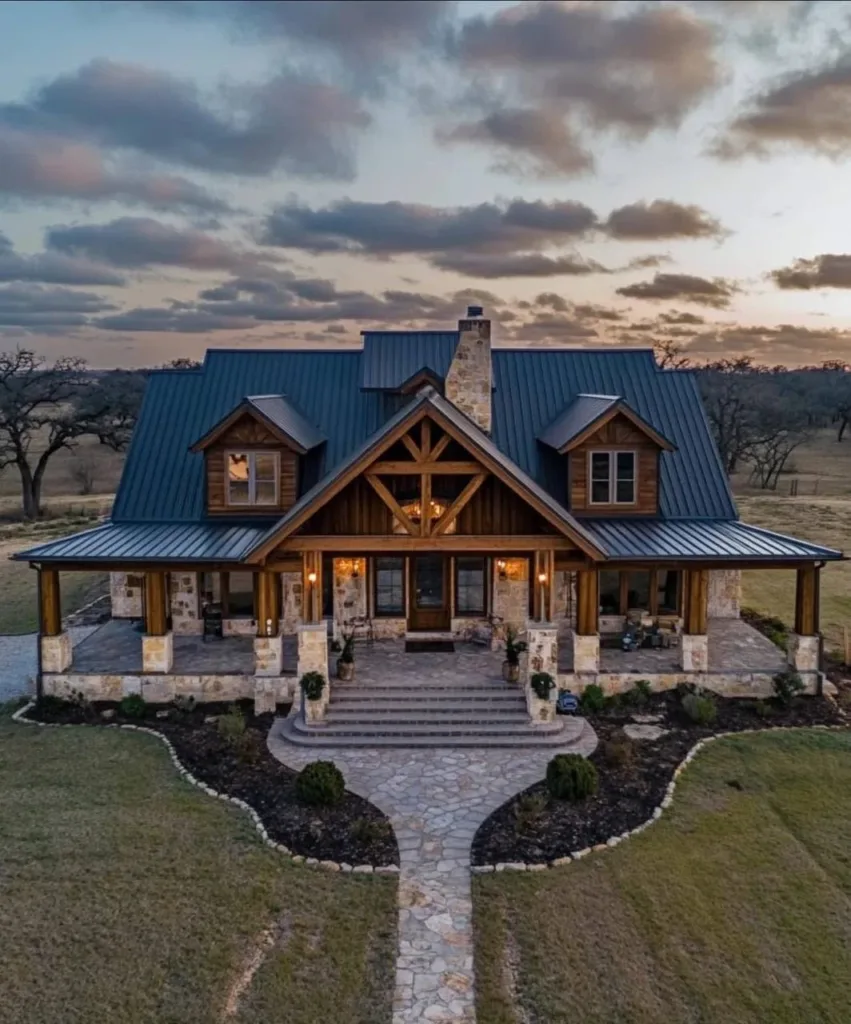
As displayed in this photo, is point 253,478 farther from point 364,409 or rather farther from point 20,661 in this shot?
point 20,661

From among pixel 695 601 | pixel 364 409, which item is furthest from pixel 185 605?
pixel 695 601

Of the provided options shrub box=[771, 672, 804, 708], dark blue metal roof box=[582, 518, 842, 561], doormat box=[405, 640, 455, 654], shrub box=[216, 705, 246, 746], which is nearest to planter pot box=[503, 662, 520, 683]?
doormat box=[405, 640, 455, 654]

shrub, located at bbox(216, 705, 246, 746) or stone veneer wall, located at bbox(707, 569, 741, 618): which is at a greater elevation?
stone veneer wall, located at bbox(707, 569, 741, 618)

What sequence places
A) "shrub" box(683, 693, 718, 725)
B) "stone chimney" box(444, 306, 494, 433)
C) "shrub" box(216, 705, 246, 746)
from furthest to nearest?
"stone chimney" box(444, 306, 494, 433) → "shrub" box(683, 693, 718, 725) → "shrub" box(216, 705, 246, 746)

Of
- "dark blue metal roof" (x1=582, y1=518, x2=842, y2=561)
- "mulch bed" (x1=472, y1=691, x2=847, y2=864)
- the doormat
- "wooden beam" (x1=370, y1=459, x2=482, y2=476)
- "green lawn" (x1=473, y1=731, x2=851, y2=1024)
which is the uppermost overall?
"wooden beam" (x1=370, y1=459, x2=482, y2=476)

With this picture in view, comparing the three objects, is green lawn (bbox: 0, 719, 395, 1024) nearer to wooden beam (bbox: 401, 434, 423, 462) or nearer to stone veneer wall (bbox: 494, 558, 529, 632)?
wooden beam (bbox: 401, 434, 423, 462)

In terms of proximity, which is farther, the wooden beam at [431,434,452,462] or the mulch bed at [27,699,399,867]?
the wooden beam at [431,434,452,462]

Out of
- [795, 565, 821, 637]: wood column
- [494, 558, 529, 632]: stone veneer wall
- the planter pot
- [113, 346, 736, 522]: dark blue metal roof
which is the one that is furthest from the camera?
[113, 346, 736, 522]: dark blue metal roof

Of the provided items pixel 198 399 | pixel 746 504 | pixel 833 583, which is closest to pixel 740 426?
pixel 746 504
